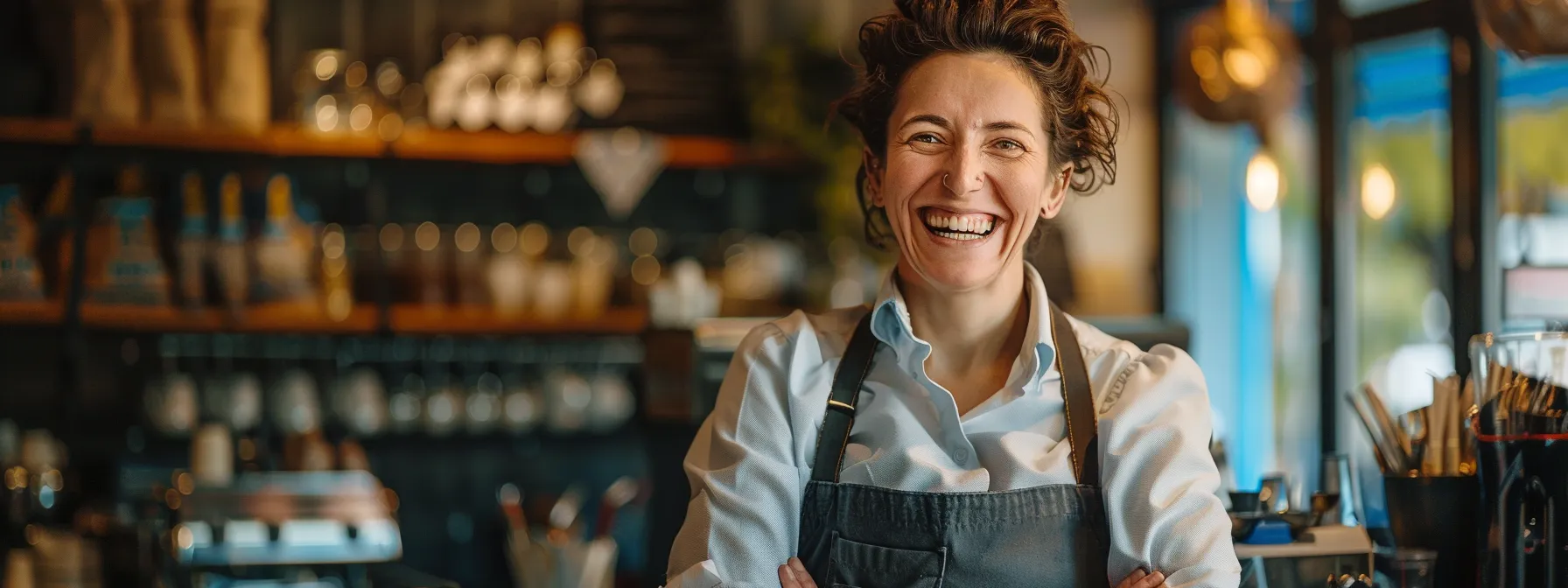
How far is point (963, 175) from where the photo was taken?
67.1 inches

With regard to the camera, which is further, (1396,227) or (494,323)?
(494,323)

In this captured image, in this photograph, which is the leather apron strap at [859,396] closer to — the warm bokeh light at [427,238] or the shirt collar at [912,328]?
the shirt collar at [912,328]

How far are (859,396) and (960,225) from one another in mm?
239

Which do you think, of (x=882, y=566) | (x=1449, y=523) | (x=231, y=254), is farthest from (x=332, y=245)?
(x=1449, y=523)

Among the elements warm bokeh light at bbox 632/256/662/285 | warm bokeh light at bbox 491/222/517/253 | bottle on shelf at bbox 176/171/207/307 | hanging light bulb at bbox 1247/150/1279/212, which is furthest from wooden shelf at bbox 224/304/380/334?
hanging light bulb at bbox 1247/150/1279/212

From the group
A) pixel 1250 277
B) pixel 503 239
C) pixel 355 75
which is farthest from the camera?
pixel 1250 277

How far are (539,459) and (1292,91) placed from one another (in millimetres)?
2660

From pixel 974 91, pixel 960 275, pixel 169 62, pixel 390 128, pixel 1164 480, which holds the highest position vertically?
pixel 169 62

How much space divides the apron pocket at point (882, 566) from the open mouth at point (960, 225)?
36 cm

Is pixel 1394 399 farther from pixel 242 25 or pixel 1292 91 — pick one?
pixel 242 25

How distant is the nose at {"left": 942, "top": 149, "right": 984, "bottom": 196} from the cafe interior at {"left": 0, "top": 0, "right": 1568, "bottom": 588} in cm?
177

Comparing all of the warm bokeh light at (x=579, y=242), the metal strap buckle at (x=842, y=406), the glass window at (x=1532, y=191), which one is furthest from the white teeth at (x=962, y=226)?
the warm bokeh light at (x=579, y=242)

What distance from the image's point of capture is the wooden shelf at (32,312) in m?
4.25

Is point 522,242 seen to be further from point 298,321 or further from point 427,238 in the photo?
point 298,321
